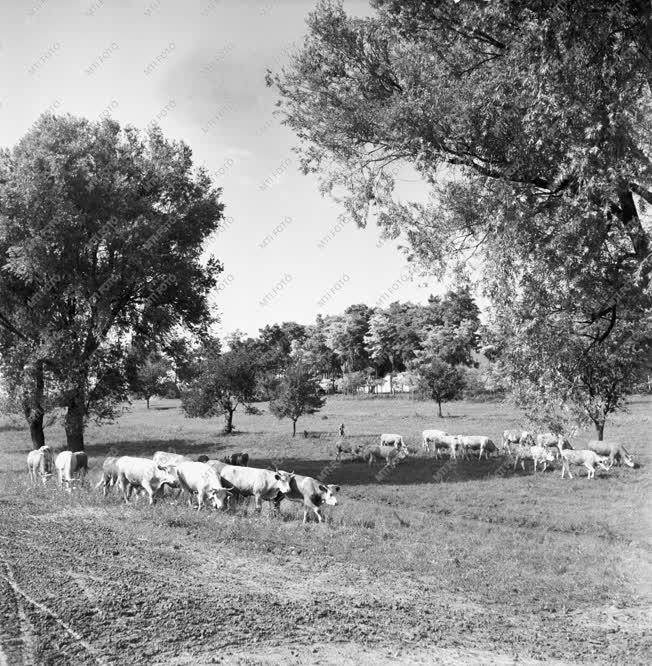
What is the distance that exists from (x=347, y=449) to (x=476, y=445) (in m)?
7.53

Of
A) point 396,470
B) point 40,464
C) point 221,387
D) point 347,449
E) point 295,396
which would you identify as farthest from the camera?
point 221,387

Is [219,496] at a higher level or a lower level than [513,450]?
higher

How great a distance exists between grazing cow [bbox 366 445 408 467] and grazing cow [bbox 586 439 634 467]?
9.98 meters

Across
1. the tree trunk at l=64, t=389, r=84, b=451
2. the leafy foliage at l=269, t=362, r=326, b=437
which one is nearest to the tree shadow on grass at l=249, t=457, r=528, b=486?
the tree trunk at l=64, t=389, r=84, b=451

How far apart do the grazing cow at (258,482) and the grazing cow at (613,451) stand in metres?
19.7

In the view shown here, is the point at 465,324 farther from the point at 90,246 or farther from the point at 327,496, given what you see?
the point at 90,246

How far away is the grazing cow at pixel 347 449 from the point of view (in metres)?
35.7

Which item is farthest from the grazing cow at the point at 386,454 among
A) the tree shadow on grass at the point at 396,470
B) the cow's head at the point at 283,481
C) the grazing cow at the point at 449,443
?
the cow's head at the point at 283,481

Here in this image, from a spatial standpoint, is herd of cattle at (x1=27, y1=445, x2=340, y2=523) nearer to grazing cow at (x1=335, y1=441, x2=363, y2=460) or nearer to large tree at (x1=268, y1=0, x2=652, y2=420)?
large tree at (x1=268, y1=0, x2=652, y2=420)

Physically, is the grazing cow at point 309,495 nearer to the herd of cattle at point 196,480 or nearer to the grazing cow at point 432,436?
the herd of cattle at point 196,480

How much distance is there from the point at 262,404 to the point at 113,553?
79.7 meters

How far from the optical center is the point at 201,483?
17609 millimetres

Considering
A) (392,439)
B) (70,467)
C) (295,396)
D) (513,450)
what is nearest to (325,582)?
(70,467)

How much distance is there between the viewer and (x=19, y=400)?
27.2 metres
